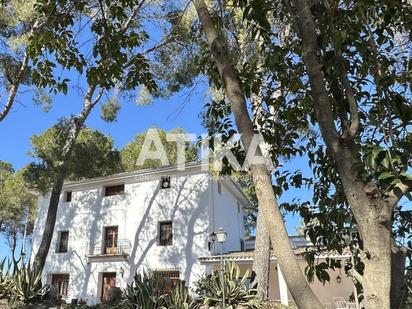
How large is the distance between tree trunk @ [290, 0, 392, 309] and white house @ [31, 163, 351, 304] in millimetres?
16136

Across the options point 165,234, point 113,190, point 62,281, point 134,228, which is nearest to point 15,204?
point 62,281

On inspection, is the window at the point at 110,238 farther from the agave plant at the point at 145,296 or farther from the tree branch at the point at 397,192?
the tree branch at the point at 397,192

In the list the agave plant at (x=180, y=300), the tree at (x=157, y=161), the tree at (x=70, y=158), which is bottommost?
the agave plant at (x=180, y=300)

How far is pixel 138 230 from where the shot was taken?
2011 centimetres

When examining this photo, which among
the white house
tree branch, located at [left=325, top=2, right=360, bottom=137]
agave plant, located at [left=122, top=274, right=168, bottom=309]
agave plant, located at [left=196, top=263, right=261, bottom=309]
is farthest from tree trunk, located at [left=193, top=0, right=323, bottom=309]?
the white house

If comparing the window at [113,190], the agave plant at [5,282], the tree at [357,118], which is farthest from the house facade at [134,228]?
the tree at [357,118]

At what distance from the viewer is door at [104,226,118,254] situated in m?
20.6

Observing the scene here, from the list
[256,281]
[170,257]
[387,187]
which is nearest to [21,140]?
[170,257]

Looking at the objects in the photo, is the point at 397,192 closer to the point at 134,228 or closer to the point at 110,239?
the point at 134,228

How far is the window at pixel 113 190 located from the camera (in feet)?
70.2

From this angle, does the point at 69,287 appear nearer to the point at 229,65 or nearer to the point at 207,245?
the point at 207,245

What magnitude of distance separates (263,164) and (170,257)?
17658 mm

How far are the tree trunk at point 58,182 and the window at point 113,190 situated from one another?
699cm

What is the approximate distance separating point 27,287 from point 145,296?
341cm
